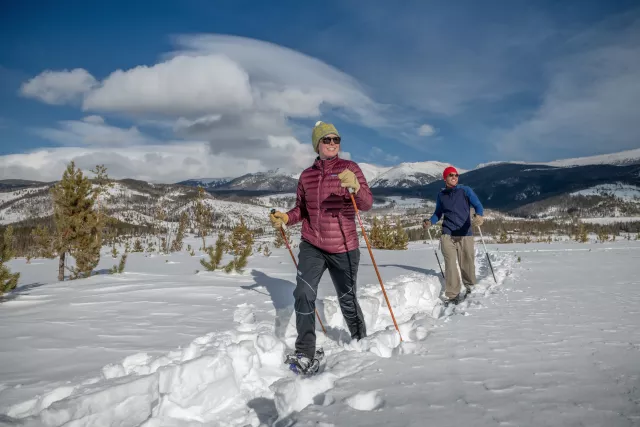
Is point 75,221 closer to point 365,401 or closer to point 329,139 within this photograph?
point 329,139

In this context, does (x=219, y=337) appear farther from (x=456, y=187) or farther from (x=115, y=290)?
(x=456, y=187)

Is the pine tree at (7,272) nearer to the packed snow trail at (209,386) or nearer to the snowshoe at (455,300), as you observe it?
the packed snow trail at (209,386)

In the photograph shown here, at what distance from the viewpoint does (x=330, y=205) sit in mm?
3637

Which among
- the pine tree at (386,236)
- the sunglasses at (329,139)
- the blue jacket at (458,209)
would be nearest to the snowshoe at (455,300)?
the blue jacket at (458,209)

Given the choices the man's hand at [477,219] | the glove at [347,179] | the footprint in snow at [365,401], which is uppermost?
the glove at [347,179]

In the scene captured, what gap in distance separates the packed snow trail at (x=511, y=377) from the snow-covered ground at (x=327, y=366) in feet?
0.04

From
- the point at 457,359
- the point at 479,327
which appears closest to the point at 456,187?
the point at 479,327

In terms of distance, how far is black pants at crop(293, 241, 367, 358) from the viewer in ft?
10.9

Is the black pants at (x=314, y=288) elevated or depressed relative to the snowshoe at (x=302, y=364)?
elevated

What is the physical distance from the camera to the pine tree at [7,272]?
5496 mm

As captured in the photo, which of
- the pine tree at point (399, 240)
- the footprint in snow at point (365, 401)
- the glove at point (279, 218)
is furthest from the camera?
the pine tree at point (399, 240)

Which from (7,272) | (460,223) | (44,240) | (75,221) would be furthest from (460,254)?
(44,240)

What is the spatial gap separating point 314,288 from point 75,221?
8.17 m

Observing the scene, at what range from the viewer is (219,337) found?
3.69 m
